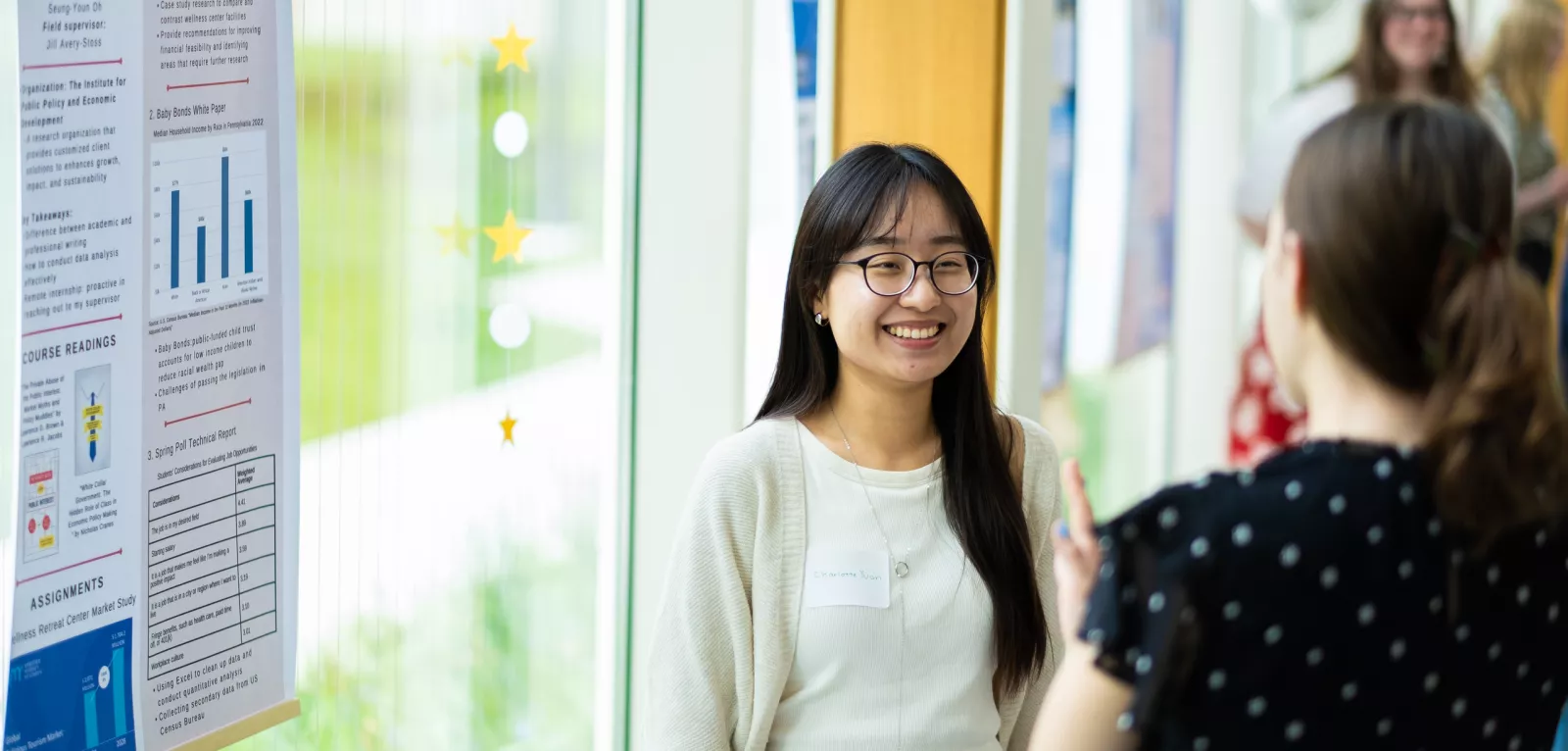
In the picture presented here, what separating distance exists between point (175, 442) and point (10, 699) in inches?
13.6

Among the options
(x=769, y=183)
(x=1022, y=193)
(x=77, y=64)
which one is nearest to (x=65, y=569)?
(x=77, y=64)

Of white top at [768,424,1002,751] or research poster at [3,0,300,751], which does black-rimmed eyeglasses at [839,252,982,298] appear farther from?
research poster at [3,0,300,751]

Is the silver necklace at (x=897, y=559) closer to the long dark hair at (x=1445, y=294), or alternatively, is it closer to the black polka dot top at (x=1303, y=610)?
the black polka dot top at (x=1303, y=610)

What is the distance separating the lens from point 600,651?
3.26 m

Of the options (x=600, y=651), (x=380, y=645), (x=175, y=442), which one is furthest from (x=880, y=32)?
(x=175, y=442)

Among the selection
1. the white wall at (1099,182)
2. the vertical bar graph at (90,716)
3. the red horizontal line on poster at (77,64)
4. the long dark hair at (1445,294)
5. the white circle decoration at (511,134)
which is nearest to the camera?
the long dark hair at (1445,294)

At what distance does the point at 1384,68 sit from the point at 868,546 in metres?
2.96

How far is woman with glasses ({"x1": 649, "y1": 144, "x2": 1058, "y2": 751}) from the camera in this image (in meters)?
2.07

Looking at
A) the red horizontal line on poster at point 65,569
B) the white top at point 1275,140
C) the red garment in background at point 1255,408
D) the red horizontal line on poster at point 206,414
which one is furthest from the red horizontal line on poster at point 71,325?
the red garment in background at point 1255,408

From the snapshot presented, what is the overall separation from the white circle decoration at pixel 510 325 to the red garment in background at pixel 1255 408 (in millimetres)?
2872

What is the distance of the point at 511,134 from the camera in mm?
2900

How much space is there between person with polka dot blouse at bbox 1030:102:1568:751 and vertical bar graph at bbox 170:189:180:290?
1189mm

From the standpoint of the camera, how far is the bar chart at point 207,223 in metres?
1.86

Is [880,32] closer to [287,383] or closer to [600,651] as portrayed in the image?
[600,651]
